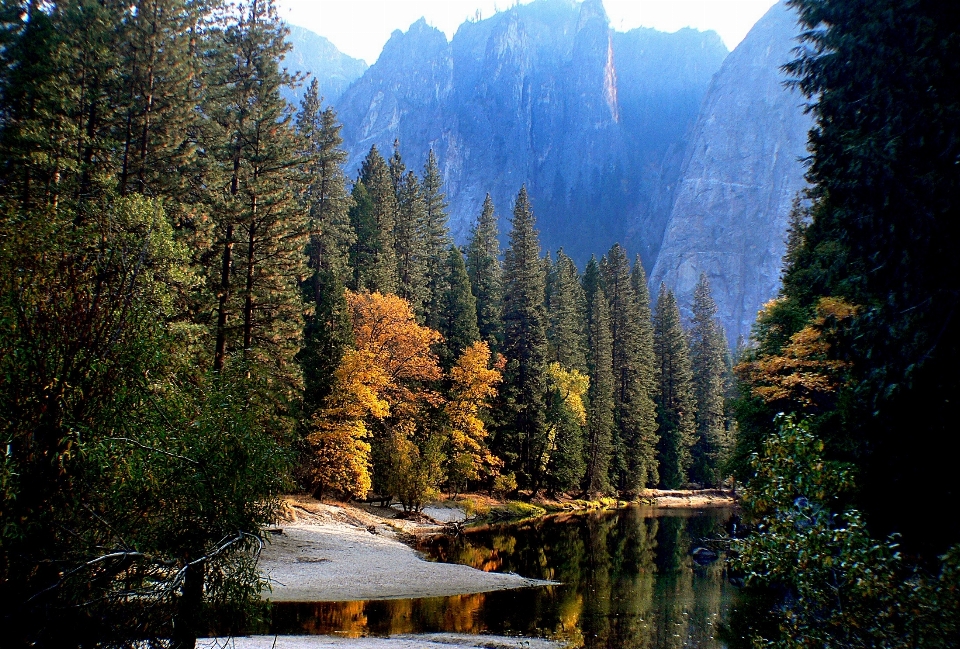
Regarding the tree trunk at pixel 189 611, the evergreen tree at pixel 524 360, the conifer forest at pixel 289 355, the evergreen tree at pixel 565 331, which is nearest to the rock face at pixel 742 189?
the evergreen tree at pixel 565 331

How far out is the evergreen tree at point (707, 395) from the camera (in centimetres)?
7200

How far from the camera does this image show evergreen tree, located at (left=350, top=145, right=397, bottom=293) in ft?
152

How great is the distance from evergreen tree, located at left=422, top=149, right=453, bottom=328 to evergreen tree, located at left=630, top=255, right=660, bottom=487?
2259cm

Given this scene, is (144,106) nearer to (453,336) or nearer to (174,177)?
(174,177)

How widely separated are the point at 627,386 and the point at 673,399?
10.1 meters

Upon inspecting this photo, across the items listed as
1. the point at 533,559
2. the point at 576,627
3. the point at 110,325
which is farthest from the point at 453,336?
the point at 110,325

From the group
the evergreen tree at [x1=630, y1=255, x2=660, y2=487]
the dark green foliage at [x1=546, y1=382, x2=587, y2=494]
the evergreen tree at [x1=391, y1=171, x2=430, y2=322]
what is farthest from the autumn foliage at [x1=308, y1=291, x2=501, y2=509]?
the evergreen tree at [x1=630, y1=255, x2=660, y2=487]

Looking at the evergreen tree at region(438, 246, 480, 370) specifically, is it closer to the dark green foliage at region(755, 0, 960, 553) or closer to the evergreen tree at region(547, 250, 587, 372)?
the evergreen tree at region(547, 250, 587, 372)

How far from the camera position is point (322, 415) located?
32.5 metres

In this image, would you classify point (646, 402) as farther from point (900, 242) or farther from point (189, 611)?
point (189, 611)

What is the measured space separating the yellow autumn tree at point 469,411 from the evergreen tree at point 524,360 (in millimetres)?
4458

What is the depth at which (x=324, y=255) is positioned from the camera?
45312 mm

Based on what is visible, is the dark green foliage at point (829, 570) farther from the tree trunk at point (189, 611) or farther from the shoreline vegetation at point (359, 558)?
the shoreline vegetation at point (359, 558)

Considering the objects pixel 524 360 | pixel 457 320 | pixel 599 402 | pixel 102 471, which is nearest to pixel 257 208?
pixel 102 471
